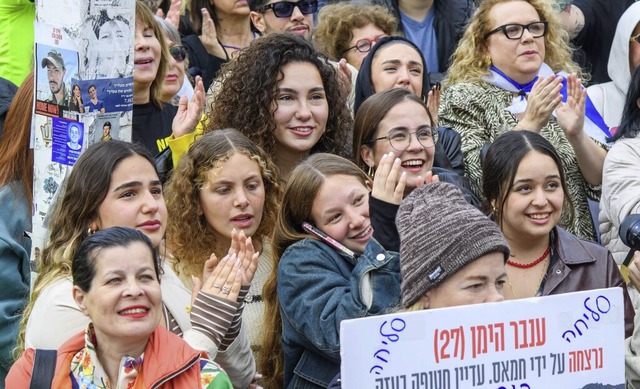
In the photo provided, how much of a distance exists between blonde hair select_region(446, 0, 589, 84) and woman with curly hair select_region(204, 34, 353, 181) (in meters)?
1.18

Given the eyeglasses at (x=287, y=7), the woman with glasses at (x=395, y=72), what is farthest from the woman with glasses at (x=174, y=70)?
the woman with glasses at (x=395, y=72)

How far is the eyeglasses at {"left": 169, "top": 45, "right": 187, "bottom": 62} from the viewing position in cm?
790

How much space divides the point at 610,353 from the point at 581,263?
56.1 inches

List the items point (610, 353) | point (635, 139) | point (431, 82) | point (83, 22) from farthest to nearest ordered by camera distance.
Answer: point (431, 82) < point (635, 139) < point (83, 22) < point (610, 353)

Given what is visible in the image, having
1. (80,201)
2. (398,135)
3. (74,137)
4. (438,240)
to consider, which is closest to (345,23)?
(398,135)

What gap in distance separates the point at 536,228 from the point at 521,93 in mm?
1942

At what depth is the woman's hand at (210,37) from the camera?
8406mm

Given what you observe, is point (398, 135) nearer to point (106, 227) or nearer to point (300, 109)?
point (300, 109)

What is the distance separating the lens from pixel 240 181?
5.54m

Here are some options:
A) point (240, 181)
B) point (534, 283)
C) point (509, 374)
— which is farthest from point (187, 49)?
point (509, 374)

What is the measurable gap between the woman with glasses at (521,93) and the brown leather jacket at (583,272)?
1020 millimetres

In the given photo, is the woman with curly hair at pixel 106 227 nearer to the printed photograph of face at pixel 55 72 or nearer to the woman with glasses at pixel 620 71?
the printed photograph of face at pixel 55 72

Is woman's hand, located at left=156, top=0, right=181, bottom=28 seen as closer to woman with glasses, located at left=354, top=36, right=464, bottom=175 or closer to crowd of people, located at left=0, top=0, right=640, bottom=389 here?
crowd of people, located at left=0, top=0, right=640, bottom=389

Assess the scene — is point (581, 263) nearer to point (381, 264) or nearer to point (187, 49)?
point (381, 264)
